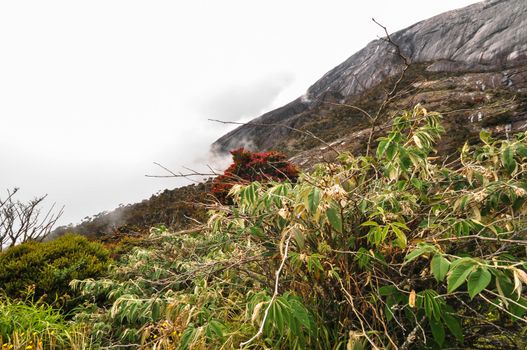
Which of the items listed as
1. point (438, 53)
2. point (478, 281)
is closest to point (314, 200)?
point (478, 281)

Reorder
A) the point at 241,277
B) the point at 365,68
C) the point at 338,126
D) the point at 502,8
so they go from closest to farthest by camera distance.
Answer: the point at 241,277 < the point at 338,126 < the point at 502,8 < the point at 365,68

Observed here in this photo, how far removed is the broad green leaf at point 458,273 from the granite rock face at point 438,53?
31059mm

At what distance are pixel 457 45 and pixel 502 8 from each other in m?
6.46

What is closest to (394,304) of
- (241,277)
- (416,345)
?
(416,345)

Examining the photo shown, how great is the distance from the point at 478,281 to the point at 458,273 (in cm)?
8

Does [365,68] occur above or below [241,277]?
above

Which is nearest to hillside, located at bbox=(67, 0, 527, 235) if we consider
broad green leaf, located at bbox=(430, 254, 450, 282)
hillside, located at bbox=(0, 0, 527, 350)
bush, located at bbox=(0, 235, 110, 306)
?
hillside, located at bbox=(0, 0, 527, 350)

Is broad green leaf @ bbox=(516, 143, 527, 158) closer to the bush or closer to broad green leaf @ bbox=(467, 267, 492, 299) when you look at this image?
broad green leaf @ bbox=(467, 267, 492, 299)

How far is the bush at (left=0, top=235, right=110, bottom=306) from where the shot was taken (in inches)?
189

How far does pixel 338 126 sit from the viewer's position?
106 ft

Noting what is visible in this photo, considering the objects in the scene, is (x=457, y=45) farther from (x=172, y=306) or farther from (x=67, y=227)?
(x=172, y=306)

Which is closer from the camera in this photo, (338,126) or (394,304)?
(394,304)

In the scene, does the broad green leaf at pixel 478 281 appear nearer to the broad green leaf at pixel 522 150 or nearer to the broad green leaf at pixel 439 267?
the broad green leaf at pixel 439 267

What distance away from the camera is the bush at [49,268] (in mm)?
4809
